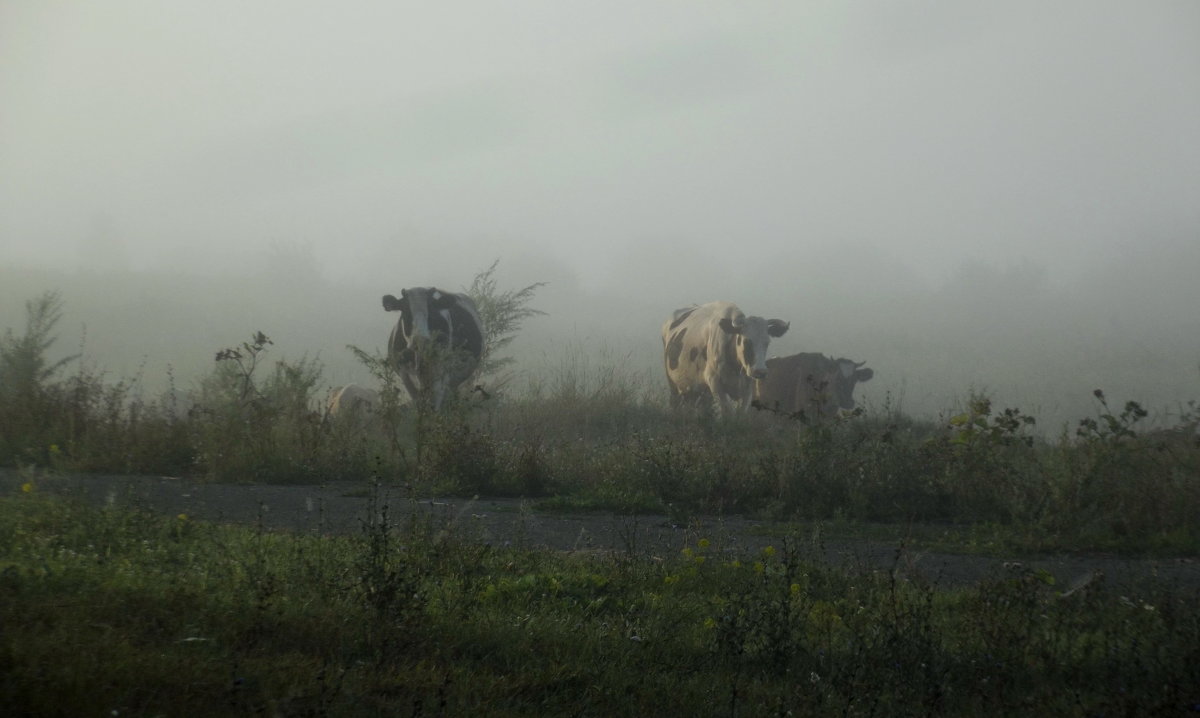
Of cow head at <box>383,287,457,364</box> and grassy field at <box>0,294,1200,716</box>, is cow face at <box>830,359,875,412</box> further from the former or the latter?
grassy field at <box>0,294,1200,716</box>

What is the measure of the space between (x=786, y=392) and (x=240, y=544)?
18.6 m

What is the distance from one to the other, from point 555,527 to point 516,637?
377 centimetres

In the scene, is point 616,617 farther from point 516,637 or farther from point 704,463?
point 704,463

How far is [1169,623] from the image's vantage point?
15.9 ft

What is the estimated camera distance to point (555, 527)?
8430 mm

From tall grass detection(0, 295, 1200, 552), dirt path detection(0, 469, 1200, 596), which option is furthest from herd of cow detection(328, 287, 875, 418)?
dirt path detection(0, 469, 1200, 596)

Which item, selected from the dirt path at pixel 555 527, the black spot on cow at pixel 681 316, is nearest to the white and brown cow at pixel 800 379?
the black spot on cow at pixel 681 316

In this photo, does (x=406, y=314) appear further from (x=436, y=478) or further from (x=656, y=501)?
(x=656, y=501)

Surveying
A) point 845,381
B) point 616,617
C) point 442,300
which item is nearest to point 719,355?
point 845,381

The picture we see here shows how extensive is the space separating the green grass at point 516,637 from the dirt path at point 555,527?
584mm

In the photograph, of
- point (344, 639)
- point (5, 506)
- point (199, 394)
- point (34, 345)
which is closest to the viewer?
point (344, 639)

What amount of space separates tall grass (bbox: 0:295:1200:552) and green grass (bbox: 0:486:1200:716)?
107 inches

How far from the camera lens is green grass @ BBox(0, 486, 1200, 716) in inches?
145

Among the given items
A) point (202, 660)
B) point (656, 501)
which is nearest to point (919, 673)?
point (202, 660)
